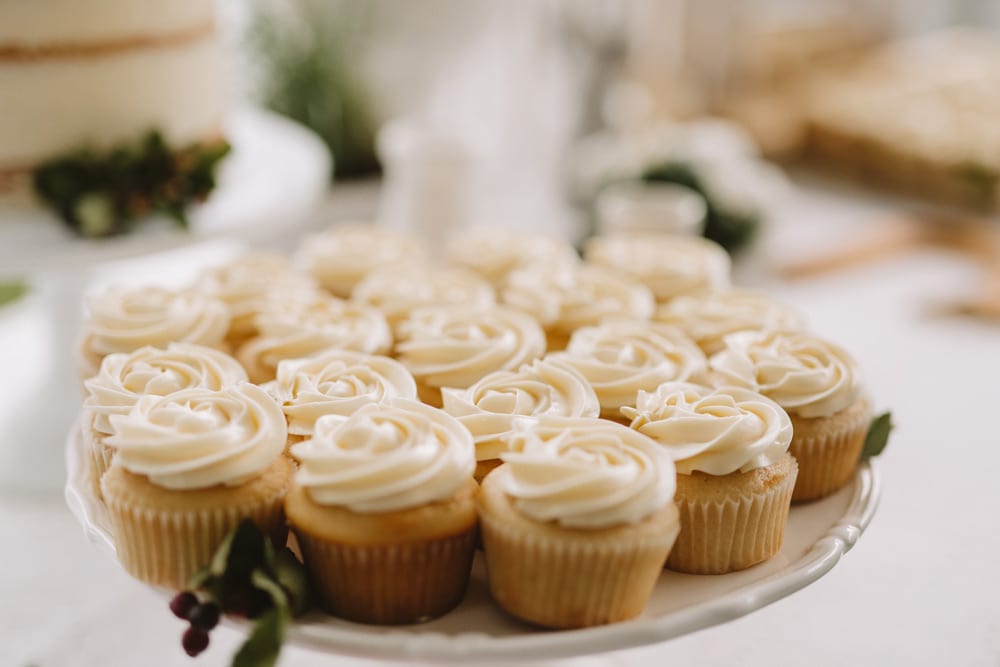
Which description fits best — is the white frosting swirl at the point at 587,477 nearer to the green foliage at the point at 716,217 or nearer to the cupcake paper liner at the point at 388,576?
the cupcake paper liner at the point at 388,576

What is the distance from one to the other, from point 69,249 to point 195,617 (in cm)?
88

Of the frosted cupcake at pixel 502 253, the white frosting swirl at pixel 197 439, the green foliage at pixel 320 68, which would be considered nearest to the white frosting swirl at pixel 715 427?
the white frosting swirl at pixel 197 439

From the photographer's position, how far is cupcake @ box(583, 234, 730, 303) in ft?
5.56

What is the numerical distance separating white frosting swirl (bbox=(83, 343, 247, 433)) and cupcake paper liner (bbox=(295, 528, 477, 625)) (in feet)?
0.92

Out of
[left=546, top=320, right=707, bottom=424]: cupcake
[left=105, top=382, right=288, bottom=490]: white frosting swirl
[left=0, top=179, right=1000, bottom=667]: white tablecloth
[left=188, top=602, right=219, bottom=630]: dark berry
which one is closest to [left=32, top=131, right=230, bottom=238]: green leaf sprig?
[left=0, top=179, right=1000, bottom=667]: white tablecloth

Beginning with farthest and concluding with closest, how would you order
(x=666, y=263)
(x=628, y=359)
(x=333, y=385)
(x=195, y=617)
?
(x=666, y=263) → (x=628, y=359) → (x=333, y=385) → (x=195, y=617)

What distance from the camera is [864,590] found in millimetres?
1628

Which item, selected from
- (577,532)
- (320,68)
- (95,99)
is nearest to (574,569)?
(577,532)

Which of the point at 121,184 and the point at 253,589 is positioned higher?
the point at 121,184

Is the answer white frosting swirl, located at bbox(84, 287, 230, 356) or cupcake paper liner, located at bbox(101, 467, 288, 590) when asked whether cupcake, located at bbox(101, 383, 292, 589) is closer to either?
cupcake paper liner, located at bbox(101, 467, 288, 590)

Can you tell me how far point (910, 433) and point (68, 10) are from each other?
68.4 inches

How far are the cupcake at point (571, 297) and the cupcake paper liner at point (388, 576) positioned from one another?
517mm

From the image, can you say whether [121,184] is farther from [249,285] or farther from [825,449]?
[825,449]

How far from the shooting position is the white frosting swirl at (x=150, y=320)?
1408 millimetres
